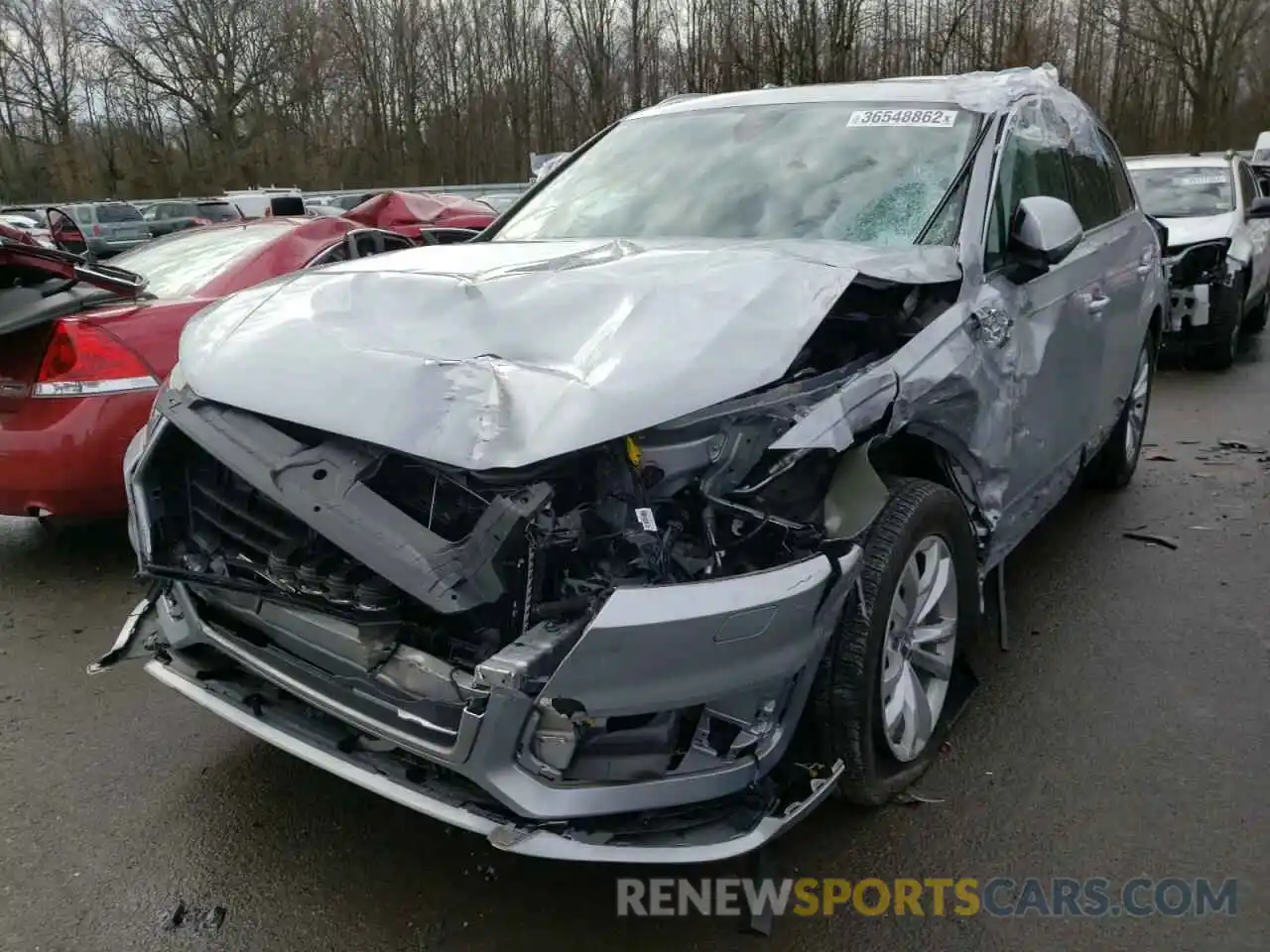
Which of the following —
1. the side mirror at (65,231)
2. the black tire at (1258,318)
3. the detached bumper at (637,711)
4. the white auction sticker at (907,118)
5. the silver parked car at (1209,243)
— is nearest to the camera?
the detached bumper at (637,711)

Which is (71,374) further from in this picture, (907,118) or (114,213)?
(114,213)

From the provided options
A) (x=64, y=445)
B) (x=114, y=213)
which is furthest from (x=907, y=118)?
(x=114, y=213)

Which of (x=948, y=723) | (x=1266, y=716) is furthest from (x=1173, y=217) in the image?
(x=948, y=723)

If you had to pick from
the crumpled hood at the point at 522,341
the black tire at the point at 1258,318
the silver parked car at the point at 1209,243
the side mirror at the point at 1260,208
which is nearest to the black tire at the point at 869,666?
the crumpled hood at the point at 522,341

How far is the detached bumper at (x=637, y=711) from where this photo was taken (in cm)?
199

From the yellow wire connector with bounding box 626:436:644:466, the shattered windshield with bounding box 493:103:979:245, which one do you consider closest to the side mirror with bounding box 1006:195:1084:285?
the shattered windshield with bounding box 493:103:979:245

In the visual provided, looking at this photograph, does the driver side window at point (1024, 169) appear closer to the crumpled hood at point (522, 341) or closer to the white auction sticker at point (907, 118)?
the white auction sticker at point (907, 118)

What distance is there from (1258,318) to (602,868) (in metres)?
11.1

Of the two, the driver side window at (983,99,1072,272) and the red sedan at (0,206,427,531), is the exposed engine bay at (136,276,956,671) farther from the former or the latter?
the red sedan at (0,206,427,531)

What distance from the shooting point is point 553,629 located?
2102mm

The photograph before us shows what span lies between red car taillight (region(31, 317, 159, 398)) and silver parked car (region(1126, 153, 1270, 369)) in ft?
23.3

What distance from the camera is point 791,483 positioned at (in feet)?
7.80

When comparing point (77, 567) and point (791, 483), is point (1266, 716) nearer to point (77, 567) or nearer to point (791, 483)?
point (791, 483)

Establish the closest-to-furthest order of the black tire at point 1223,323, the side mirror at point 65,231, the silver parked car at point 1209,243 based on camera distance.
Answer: the silver parked car at point 1209,243, the black tire at point 1223,323, the side mirror at point 65,231
